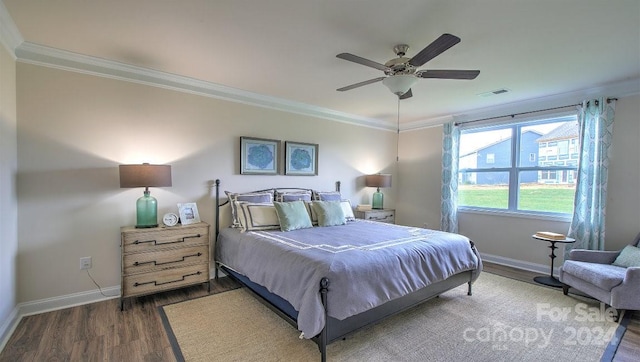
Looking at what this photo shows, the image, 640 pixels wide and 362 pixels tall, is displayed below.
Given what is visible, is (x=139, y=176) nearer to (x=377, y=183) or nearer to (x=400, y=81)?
(x=400, y=81)

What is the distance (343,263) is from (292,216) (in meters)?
1.45

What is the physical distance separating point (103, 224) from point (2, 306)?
3.16 ft

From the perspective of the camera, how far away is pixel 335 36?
2404 millimetres

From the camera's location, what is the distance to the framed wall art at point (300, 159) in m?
4.39

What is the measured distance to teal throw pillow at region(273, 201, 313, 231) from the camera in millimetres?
3379

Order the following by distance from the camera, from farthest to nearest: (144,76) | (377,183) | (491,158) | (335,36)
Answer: (377,183), (491,158), (144,76), (335,36)

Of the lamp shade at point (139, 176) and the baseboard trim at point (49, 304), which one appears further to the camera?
the lamp shade at point (139, 176)

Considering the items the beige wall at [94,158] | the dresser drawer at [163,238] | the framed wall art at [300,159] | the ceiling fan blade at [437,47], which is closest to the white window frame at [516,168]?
the framed wall art at [300,159]

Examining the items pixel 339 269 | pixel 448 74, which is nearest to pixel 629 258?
pixel 448 74

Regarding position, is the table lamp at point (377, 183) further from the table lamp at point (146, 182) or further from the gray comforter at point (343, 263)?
the table lamp at point (146, 182)

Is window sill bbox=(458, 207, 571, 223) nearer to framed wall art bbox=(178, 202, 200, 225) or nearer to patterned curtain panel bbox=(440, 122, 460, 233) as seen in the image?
patterned curtain panel bbox=(440, 122, 460, 233)

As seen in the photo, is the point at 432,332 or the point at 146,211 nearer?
the point at 432,332

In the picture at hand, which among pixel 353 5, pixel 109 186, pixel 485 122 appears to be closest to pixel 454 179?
pixel 485 122

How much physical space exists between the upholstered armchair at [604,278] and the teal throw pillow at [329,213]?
261 cm
